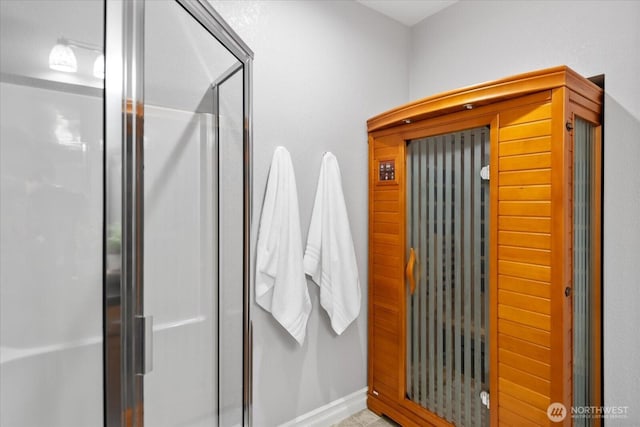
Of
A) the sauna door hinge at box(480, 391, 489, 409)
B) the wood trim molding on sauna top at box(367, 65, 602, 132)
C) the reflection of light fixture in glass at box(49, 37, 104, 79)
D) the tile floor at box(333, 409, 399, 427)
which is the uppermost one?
the wood trim molding on sauna top at box(367, 65, 602, 132)

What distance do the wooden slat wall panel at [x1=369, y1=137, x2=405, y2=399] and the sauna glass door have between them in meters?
0.06

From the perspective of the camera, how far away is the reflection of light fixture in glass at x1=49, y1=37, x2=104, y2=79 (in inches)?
27.4

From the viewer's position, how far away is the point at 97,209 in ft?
2.31

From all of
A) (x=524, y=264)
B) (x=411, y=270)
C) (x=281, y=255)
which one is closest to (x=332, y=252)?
(x=281, y=255)

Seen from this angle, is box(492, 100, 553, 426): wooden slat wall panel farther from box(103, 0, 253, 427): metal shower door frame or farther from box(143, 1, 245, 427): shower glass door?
box(103, 0, 253, 427): metal shower door frame

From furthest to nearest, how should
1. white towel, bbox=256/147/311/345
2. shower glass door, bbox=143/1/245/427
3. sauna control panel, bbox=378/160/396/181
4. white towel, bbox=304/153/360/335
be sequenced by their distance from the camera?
sauna control panel, bbox=378/160/396/181, white towel, bbox=304/153/360/335, white towel, bbox=256/147/311/345, shower glass door, bbox=143/1/245/427

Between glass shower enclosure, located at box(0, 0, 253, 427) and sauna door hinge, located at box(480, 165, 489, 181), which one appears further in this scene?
sauna door hinge, located at box(480, 165, 489, 181)

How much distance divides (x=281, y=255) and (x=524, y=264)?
1.07m

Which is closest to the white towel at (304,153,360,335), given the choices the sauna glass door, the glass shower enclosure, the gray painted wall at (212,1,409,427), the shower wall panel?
the gray painted wall at (212,1,409,427)

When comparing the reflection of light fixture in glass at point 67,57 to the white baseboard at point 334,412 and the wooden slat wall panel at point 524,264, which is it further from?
the white baseboard at point 334,412

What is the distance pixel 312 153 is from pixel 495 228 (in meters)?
1.00

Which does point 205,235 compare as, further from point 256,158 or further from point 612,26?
point 612,26

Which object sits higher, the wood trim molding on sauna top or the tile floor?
the wood trim molding on sauna top

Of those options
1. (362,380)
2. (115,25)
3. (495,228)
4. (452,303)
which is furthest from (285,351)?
(115,25)
